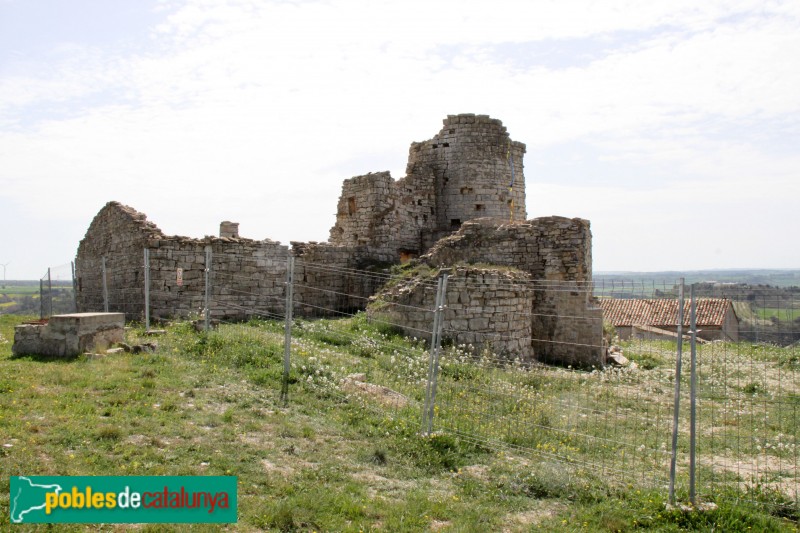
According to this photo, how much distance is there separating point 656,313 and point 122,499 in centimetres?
3140

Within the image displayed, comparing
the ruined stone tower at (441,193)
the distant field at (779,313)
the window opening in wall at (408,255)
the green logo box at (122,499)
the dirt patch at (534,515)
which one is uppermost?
the ruined stone tower at (441,193)

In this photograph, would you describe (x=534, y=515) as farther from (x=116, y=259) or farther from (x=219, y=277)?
(x=116, y=259)

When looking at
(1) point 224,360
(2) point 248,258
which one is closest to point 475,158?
(2) point 248,258

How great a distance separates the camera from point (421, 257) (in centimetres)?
1691

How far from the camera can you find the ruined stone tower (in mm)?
20406

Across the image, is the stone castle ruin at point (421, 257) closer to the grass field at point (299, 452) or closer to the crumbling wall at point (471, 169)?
the crumbling wall at point (471, 169)

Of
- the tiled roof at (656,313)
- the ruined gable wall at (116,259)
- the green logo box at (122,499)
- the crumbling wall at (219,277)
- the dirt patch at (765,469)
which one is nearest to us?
the green logo box at (122,499)

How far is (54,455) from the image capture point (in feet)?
19.8

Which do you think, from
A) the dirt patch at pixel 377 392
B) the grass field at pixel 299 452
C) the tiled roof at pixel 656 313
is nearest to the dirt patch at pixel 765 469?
the grass field at pixel 299 452

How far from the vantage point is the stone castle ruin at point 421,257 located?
14.2 m

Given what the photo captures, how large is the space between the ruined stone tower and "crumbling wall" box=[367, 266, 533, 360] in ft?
20.6

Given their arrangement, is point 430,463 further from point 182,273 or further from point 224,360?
point 182,273

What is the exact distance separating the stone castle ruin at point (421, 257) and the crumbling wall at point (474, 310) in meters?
0.03

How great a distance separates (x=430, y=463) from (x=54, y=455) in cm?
397
